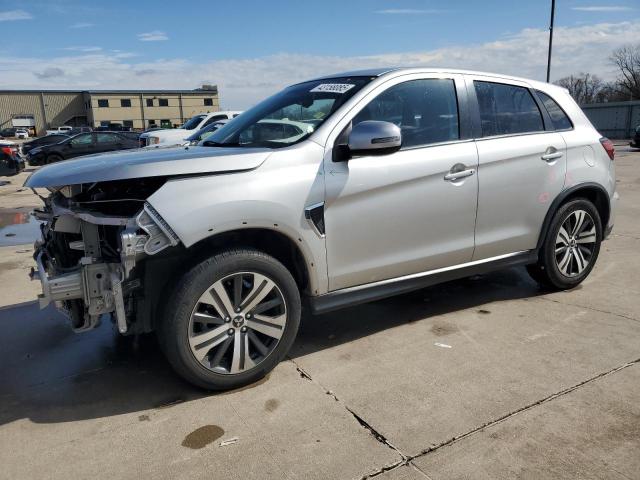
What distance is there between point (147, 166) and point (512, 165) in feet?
8.93

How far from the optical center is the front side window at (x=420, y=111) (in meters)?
3.69

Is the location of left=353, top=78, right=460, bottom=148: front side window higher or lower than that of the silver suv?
higher

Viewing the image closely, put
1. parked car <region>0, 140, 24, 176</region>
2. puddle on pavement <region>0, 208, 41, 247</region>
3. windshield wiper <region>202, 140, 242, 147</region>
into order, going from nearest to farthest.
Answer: windshield wiper <region>202, 140, 242, 147</region> < puddle on pavement <region>0, 208, 41, 247</region> < parked car <region>0, 140, 24, 176</region>

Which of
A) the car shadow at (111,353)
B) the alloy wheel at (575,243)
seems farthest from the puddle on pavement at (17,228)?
the alloy wheel at (575,243)

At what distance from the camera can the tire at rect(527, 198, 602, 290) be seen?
15.0 ft

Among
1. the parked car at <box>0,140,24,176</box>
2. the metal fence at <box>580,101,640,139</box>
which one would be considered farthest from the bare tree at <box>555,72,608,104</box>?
the parked car at <box>0,140,24,176</box>

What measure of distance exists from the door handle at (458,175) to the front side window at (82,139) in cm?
2303

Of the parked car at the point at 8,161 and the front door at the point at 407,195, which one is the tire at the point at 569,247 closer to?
the front door at the point at 407,195

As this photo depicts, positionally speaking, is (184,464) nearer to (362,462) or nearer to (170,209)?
(362,462)

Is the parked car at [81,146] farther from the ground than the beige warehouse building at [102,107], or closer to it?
closer to it

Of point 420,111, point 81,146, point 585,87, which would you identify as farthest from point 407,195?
point 585,87

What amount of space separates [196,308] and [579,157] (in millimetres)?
3472

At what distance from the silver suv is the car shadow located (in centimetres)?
45

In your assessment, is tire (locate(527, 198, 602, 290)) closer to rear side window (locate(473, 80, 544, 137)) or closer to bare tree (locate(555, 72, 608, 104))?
rear side window (locate(473, 80, 544, 137))
